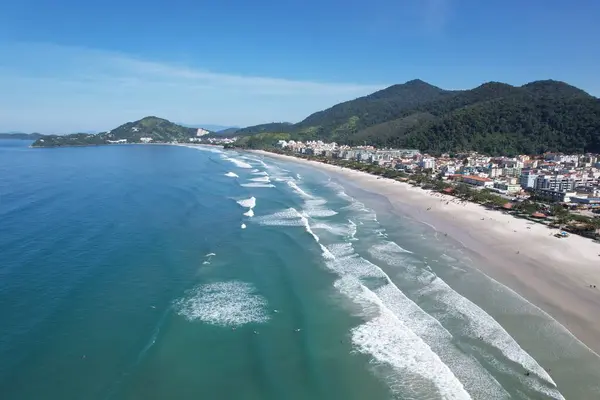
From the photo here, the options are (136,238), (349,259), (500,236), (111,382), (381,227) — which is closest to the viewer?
(111,382)

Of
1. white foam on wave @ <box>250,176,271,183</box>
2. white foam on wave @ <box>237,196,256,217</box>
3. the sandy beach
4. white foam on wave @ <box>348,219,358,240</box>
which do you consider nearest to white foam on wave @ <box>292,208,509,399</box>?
the sandy beach

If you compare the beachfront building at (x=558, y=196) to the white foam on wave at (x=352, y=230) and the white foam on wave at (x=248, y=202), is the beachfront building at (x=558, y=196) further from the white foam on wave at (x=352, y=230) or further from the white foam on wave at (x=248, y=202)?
the white foam on wave at (x=248, y=202)

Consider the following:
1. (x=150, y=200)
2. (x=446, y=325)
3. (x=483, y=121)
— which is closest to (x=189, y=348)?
(x=446, y=325)

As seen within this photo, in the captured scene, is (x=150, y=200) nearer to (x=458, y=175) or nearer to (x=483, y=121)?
(x=458, y=175)

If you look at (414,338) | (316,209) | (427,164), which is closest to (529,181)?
(427,164)

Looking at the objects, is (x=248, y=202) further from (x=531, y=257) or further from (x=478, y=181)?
(x=478, y=181)

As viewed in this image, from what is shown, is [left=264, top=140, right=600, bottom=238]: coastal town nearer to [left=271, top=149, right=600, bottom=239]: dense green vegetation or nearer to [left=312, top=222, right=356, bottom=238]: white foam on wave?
[left=271, top=149, right=600, bottom=239]: dense green vegetation
